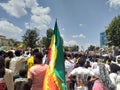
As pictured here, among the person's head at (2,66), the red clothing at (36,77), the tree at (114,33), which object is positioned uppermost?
the tree at (114,33)

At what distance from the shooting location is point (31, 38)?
2889 inches

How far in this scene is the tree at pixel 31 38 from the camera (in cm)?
7286

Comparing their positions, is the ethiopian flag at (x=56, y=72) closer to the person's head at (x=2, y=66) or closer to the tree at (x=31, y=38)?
the person's head at (x=2, y=66)

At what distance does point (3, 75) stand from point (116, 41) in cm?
5550

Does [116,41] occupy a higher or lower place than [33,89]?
higher

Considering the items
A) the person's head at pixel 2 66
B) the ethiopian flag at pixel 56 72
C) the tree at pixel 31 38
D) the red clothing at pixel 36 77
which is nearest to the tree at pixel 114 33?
the tree at pixel 31 38

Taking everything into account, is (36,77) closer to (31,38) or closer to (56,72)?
(56,72)

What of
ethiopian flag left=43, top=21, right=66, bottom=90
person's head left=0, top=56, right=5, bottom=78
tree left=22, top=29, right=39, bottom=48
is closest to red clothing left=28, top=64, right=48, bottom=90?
ethiopian flag left=43, top=21, right=66, bottom=90

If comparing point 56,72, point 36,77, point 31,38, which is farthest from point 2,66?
point 31,38

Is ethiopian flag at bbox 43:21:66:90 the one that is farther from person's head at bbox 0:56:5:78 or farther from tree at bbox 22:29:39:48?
tree at bbox 22:29:39:48

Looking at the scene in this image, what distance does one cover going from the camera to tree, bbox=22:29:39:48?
72856 millimetres

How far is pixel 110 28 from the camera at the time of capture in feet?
202

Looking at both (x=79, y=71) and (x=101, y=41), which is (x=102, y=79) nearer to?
(x=79, y=71)

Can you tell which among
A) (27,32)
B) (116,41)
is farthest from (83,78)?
(27,32)
